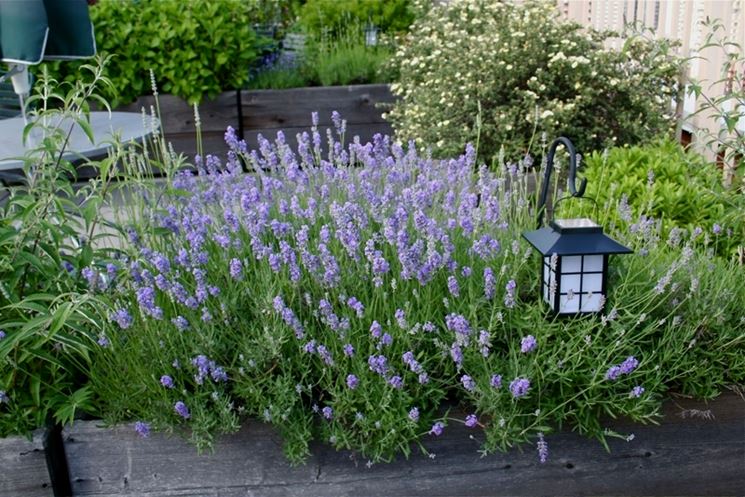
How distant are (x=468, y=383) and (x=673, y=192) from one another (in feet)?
5.58

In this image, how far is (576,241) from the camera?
2051mm

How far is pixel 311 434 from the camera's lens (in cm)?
211

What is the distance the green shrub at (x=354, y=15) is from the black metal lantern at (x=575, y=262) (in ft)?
19.7

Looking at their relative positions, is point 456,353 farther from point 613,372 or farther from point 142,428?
point 142,428

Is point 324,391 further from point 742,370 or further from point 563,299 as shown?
point 742,370

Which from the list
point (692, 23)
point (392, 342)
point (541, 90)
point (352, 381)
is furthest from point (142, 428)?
point (692, 23)

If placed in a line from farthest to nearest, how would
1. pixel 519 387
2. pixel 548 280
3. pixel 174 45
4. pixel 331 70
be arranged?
pixel 331 70, pixel 174 45, pixel 548 280, pixel 519 387

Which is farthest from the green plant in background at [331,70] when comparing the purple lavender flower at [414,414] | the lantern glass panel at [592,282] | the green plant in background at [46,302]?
the purple lavender flower at [414,414]

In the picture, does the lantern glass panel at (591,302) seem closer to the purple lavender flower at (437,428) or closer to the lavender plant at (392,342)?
the lavender plant at (392,342)

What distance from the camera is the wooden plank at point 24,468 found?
2182 millimetres

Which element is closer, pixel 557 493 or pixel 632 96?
pixel 557 493

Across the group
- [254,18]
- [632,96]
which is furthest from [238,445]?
[254,18]

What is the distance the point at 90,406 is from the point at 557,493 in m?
1.23

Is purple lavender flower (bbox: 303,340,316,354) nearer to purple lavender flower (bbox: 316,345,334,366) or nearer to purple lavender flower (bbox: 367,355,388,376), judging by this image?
purple lavender flower (bbox: 316,345,334,366)
